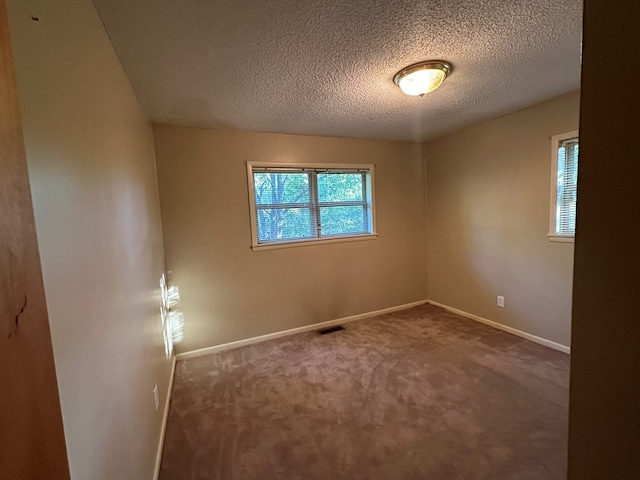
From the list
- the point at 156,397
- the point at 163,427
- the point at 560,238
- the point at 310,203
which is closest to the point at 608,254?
the point at 156,397

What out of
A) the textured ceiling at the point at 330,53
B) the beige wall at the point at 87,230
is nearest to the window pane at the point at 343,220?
the textured ceiling at the point at 330,53

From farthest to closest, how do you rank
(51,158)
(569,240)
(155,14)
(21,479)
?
(569,240)
(155,14)
(51,158)
(21,479)

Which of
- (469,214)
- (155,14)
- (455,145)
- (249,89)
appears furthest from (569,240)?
(155,14)

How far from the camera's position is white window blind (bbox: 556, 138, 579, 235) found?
2.63 m

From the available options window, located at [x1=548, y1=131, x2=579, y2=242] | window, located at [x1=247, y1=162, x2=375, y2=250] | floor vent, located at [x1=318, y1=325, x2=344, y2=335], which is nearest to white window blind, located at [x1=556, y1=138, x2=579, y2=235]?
window, located at [x1=548, y1=131, x2=579, y2=242]

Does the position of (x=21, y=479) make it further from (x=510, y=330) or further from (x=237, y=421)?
(x=510, y=330)

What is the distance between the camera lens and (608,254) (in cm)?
56

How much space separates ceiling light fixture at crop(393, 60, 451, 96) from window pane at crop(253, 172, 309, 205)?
1663 mm

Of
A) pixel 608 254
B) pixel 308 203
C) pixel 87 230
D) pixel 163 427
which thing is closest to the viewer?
pixel 608 254

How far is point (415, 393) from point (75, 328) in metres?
2.20

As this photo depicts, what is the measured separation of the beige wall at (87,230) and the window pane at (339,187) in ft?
7.44

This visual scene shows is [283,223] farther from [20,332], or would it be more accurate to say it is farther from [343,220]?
[20,332]

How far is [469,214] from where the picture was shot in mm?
3590

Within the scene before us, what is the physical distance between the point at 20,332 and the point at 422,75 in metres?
2.20
